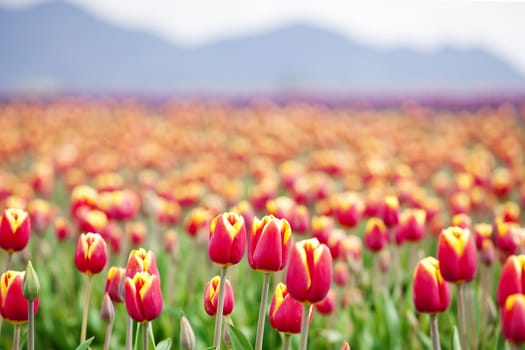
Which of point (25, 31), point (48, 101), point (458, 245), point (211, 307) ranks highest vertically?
point (25, 31)

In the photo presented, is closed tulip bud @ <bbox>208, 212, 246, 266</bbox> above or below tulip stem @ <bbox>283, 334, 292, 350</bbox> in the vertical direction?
above

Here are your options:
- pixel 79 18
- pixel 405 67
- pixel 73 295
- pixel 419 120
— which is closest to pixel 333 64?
pixel 405 67

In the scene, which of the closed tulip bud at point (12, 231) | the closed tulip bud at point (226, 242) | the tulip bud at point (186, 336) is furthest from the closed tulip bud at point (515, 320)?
the closed tulip bud at point (12, 231)

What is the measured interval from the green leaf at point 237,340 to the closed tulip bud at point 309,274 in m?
0.30

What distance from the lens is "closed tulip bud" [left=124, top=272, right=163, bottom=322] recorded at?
1.36 meters

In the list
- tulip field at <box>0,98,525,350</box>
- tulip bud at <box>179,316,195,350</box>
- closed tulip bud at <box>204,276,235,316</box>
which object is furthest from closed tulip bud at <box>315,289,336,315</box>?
tulip bud at <box>179,316,195,350</box>

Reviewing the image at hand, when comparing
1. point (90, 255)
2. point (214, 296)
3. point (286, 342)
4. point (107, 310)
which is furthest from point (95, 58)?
point (286, 342)

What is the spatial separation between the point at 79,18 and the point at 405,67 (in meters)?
11.5

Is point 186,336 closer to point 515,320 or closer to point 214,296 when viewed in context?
point 214,296

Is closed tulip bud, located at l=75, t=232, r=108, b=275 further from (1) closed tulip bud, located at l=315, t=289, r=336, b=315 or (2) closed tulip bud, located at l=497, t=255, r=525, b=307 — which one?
(2) closed tulip bud, located at l=497, t=255, r=525, b=307

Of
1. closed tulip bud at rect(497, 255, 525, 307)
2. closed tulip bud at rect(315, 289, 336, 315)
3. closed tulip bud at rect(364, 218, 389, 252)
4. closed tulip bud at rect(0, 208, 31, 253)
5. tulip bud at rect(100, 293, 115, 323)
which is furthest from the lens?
closed tulip bud at rect(364, 218, 389, 252)

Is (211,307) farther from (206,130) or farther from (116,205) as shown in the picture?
(206,130)

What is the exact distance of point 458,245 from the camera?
4.56 feet

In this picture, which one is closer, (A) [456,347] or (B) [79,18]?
(A) [456,347]
